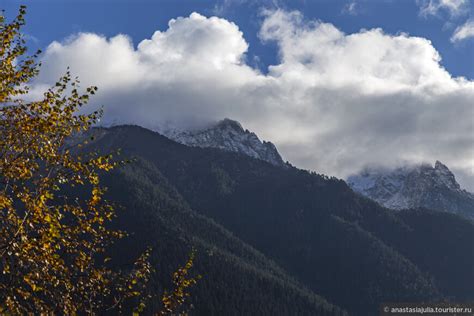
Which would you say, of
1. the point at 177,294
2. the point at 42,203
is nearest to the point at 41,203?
the point at 42,203

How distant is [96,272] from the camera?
2105cm

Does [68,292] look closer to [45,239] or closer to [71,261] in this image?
[71,261]

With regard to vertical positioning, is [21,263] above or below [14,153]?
below

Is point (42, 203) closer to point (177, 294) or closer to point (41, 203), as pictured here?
point (41, 203)

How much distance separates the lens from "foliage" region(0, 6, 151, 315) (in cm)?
1816

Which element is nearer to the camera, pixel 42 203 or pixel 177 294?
pixel 42 203

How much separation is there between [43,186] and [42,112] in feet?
8.92

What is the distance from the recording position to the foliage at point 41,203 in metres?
18.2

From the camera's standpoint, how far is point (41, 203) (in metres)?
17.5

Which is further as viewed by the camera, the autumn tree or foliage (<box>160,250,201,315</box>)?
foliage (<box>160,250,201,315</box>)

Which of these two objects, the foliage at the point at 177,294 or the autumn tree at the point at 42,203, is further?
the foliage at the point at 177,294

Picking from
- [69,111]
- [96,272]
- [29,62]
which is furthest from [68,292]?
[29,62]

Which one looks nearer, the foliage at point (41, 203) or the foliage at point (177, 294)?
the foliage at point (41, 203)

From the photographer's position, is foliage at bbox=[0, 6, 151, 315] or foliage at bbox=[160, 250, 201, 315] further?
foliage at bbox=[160, 250, 201, 315]
